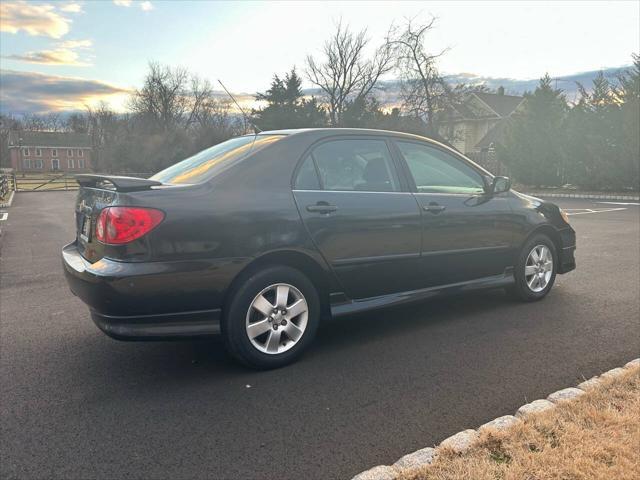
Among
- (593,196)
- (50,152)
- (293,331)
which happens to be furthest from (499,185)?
(50,152)

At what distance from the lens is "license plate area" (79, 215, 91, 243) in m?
3.40

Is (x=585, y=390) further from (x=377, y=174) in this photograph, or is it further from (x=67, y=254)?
(x=67, y=254)

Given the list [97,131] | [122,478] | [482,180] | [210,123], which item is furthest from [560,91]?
[97,131]

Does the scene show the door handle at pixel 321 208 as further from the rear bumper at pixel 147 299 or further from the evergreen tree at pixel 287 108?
the evergreen tree at pixel 287 108

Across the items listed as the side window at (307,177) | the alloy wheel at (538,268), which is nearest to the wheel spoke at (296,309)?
the side window at (307,177)

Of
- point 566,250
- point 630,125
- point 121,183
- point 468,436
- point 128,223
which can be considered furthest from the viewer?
point 630,125

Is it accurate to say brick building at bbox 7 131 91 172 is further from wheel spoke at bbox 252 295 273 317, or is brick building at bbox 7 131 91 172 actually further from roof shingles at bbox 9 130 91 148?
wheel spoke at bbox 252 295 273 317

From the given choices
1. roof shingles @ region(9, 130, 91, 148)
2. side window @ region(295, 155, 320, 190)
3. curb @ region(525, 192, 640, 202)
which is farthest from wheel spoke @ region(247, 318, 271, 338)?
roof shingles @ region(9, 130, 91, 148)

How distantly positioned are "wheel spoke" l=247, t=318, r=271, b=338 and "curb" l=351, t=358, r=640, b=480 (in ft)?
4.41

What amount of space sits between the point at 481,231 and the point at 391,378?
188cm

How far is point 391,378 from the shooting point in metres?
3.43

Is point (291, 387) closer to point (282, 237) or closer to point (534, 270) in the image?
point (282, 237)

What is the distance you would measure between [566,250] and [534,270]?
56cm

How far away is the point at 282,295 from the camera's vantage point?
11.6 feet
